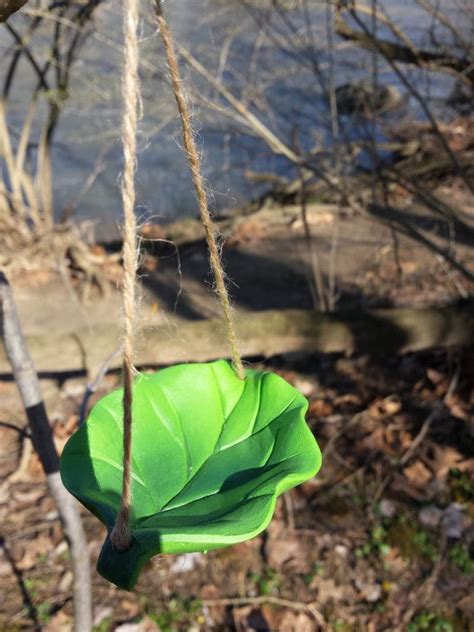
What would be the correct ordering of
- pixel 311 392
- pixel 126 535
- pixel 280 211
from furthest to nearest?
pixel 280 211, pixel 311 392, pixel 126 535

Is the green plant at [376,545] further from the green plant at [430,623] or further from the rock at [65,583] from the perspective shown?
the rock at [65,583]

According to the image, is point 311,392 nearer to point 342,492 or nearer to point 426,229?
point 342,492

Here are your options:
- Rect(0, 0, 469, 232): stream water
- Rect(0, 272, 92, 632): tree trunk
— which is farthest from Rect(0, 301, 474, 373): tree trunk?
Rect(0, 0, 469, 232): stream water

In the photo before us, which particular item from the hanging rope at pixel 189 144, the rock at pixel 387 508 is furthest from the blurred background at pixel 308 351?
the hanging rope at pixel 189 144

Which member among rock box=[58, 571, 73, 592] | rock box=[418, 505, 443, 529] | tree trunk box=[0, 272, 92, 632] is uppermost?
tree trunk box=[0, 272, 92, 632]

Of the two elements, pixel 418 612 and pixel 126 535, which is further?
pixel 418 612

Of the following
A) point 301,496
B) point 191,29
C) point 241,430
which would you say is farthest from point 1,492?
point 191,29

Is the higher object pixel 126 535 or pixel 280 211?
pixel 126 535

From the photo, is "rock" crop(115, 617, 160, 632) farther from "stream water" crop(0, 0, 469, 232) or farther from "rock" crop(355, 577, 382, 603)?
"stream water" crop(0, 0, 469, 232)
